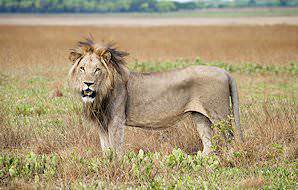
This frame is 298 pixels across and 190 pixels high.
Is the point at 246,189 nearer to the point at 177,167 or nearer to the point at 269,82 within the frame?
the point at 177,167

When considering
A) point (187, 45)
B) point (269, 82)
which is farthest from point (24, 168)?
point (187, 45)

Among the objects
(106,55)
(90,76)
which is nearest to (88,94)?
(90,76)

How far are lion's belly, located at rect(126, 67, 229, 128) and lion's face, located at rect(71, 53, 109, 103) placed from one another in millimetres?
565

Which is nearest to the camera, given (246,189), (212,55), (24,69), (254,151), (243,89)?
(246,189)

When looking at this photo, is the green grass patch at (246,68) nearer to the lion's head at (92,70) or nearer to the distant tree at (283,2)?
the lion's head at (92,70)

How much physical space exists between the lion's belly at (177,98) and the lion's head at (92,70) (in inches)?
18.4

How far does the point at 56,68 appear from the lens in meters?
17.5

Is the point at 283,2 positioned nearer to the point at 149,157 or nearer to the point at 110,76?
the point at 110,76

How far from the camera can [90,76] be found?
21.4ft

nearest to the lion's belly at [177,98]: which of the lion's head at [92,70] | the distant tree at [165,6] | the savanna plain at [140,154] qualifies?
the savanna plain at [140,154]

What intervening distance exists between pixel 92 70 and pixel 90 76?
0.10 m

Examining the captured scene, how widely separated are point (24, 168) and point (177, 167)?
5.93 feet

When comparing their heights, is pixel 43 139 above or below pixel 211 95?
below

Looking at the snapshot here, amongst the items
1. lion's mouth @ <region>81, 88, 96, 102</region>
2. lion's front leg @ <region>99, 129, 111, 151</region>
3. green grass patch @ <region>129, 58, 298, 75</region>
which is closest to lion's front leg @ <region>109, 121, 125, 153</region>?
lion's front leg @ <region>99, 129, 111, 151</region>
